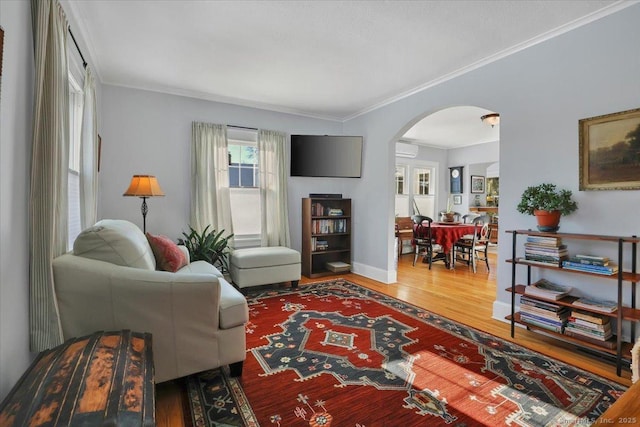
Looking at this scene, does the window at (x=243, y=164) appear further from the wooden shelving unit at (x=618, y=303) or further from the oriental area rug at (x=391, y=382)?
the wooden shelving unit at (x=618, y=303)

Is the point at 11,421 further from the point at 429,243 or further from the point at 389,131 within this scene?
the point at 429,243

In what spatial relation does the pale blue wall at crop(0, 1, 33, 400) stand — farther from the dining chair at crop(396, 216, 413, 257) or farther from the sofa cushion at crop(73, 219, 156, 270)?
the dining chair at crop(396, 216, 413, 257)

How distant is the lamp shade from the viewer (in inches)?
126

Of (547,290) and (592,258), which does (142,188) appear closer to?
(547,290)

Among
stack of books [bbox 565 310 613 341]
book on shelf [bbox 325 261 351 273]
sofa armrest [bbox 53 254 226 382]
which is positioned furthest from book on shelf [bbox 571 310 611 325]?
book on shelf [bbox 325 261 351 273]

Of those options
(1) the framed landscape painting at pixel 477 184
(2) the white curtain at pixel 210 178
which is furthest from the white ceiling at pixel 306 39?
(1) the framed landscape painting at pixel 477 184

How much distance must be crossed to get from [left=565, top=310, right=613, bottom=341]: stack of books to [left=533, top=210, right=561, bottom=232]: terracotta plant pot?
0.65 meters

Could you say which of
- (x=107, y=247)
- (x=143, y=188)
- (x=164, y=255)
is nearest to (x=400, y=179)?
(x=143, y=188)

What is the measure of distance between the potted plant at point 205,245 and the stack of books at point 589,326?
3518mm

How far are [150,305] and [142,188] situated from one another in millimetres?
1953

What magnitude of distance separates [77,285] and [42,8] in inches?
53.8

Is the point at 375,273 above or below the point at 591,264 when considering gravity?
below

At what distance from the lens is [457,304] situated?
3453 millimetres

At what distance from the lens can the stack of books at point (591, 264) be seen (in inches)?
85.1
